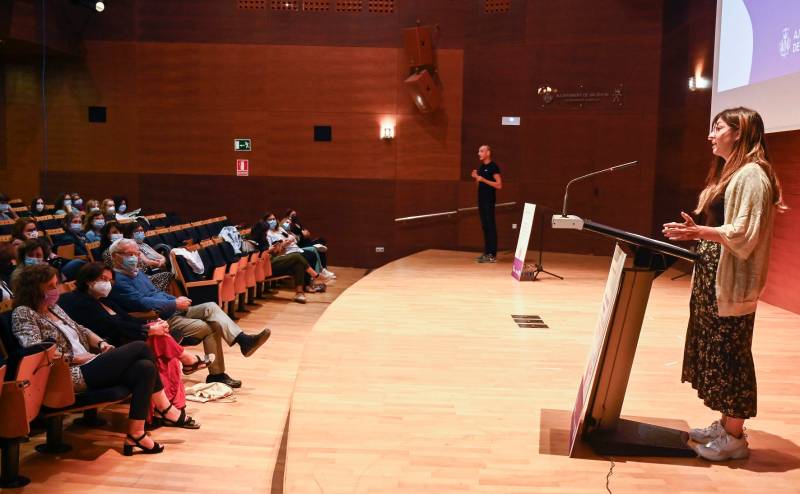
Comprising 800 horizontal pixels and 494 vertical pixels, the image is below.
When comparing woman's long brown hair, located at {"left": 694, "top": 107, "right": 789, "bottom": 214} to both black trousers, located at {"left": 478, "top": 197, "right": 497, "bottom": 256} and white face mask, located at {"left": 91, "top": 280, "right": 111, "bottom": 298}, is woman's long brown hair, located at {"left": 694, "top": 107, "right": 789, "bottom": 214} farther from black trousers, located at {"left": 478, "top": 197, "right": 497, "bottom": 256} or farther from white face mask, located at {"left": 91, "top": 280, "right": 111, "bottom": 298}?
black trousers, located at {"left": 478, "top": 197, "right": 497, "bottom": 256}

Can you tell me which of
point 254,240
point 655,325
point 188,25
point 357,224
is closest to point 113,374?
point 655,325

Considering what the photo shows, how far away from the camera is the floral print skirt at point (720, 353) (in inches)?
114

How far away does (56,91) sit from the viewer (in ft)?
38.2

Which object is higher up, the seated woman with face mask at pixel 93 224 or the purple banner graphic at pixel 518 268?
the seated woman with face mask at pixel 93 224

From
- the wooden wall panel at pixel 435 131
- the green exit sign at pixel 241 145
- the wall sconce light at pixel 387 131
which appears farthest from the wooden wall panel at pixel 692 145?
the green exit sign at pixel 241 145

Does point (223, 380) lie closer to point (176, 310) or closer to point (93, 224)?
point (176, 310)

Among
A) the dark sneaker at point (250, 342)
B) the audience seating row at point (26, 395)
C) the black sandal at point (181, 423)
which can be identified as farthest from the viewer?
the dark sneaker at point (250, 342)

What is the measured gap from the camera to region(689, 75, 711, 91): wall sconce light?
8500 millimetres

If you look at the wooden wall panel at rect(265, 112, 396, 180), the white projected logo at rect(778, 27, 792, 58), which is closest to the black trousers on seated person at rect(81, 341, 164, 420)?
the white projected logo at rect(778, 27, 792, 58)

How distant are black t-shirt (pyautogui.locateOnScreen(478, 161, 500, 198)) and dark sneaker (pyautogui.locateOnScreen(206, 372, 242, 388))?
465 centimetres

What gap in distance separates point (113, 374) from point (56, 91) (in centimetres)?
910

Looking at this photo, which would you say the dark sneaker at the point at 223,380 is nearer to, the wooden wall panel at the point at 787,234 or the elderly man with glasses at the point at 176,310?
the elderly man with glasses at the point at 176,310

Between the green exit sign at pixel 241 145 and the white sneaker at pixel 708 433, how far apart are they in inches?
364

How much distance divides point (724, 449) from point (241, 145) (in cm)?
948
